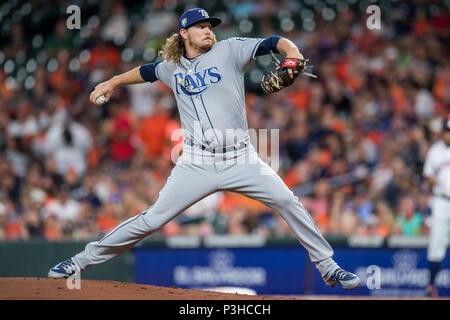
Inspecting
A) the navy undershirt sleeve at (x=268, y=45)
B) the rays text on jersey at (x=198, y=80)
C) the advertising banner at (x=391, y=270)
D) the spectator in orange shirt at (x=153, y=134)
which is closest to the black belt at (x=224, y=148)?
the rays text on jersey at (x=198, y=80)

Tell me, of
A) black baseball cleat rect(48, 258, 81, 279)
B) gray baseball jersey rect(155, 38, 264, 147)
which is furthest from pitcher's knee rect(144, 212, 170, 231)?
black baseball cleat rect(48, 258, 81, 279)

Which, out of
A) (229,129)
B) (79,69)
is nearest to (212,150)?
(229,129)

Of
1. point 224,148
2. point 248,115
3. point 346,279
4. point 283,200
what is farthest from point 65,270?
point 248,115

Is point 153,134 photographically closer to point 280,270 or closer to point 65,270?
point 280,270

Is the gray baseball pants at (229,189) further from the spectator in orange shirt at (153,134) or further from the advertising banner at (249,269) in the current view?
the spectator in orange shirt at (153,134)

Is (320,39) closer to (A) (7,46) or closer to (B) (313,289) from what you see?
(B) (313,289)

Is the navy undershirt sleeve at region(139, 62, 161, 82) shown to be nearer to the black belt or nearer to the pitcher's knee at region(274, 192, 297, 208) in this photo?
the black belt
